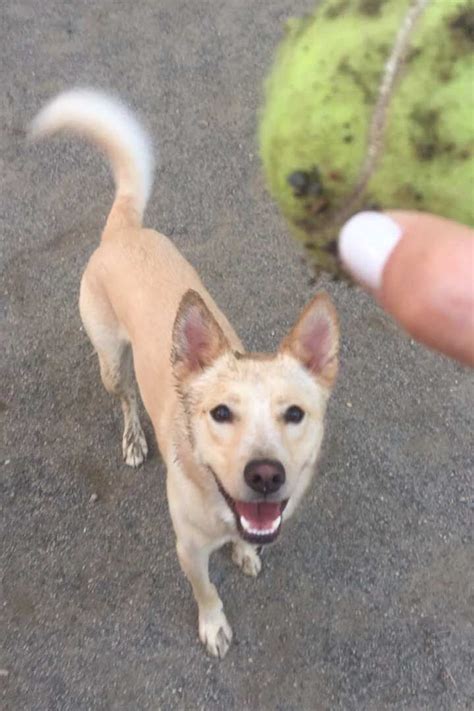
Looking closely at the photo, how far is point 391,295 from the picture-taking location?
2.55ft

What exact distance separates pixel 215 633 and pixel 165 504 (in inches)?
Result: 16.4

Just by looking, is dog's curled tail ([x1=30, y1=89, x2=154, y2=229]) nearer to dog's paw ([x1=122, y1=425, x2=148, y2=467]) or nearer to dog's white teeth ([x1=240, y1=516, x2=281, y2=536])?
dog's paw ([x1=122, y1=425, x2=148, y2=467])

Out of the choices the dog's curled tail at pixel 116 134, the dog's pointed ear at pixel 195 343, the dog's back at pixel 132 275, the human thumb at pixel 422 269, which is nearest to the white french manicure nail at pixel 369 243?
the human thumb at pixel 422 269

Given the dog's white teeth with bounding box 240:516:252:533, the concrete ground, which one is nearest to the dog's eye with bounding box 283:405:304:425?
the dog's white teeth with bounding box 240:516:252:533

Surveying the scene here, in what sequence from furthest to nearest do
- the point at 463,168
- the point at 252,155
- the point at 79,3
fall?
the point at 79,3 < the point at 252,155 < the point at 463,168

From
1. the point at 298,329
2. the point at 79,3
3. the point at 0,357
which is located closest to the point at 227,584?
the point at 298,329

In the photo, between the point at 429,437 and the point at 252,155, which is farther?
the point at 252,155

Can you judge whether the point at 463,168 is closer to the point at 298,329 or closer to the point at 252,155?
the point at 298,329

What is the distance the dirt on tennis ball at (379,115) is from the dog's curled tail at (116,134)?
3.85 ft

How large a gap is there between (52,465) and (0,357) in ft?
1.50

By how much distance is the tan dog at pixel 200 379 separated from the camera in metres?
1.44

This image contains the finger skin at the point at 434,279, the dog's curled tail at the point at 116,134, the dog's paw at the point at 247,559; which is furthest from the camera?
the dog's paw at the point at 247,559

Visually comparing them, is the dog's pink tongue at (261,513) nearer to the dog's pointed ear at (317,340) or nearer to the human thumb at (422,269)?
the dog's pointed ear at (317,340)

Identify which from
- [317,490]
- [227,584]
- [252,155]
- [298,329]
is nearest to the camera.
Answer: [298,329]
